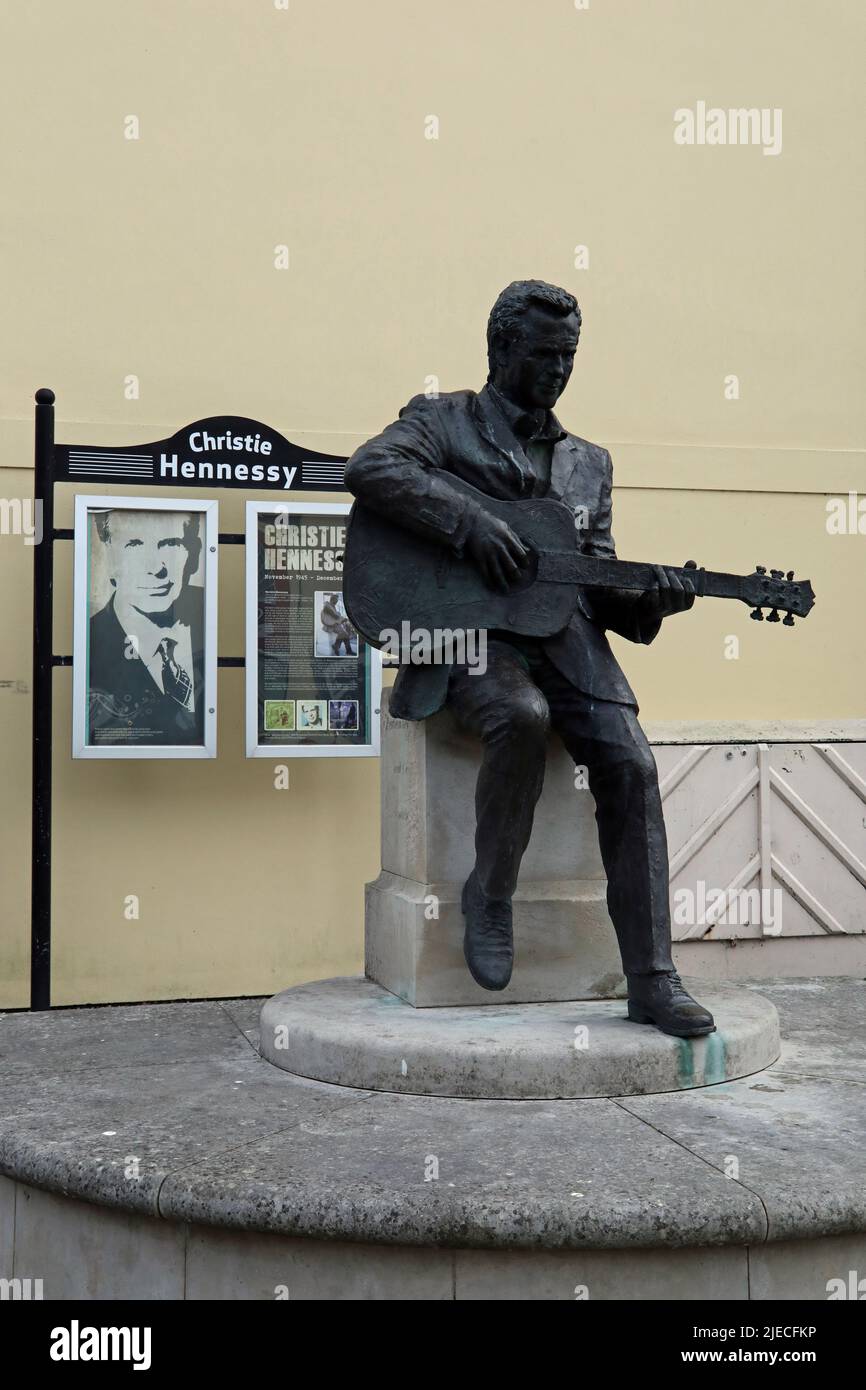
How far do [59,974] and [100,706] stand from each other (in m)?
1.21

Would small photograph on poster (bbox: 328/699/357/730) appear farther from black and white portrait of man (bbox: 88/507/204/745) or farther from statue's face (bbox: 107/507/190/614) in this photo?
statue's face (bbox: 107/507/190/614)

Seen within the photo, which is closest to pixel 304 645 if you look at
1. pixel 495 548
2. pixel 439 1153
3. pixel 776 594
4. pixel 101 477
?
pixel 101 477

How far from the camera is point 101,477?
568 centimetres

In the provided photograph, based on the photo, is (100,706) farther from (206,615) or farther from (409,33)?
(409,33)

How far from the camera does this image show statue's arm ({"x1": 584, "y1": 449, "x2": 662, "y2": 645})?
13.3 ft

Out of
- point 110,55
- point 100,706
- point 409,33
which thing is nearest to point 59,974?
point 100,706

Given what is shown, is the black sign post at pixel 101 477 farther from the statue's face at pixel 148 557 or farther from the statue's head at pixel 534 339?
the statue's head at pixel 534 339

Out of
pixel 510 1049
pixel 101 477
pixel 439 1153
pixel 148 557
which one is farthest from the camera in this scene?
pixel 148 557

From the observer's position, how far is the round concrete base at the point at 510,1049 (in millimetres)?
3500

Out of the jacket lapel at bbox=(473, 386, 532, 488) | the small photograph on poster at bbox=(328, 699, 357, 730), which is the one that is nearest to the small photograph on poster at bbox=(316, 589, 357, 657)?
the small photograph on poster at bbox=(328, 699, 357, 730)

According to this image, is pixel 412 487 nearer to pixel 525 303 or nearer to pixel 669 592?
pixel 525 303

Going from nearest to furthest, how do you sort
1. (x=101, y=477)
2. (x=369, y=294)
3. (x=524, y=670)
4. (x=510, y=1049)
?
(x=510, y=1049)
(x=524, y=670)
(x=101, y=477)
(x=369, y=294)

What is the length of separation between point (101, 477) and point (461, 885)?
2.54 m

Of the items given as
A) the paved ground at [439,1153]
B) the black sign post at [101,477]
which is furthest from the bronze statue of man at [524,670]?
the black sign post at [101,477]
